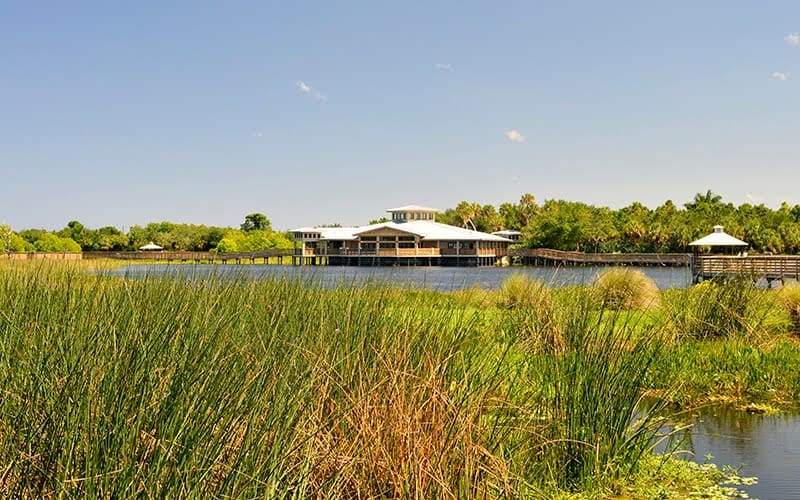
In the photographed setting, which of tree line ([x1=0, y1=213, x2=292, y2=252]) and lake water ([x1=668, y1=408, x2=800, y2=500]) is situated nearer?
lake water ([x1=668, y1=408, x2=800, y2=500])

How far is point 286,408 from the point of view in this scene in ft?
11.9

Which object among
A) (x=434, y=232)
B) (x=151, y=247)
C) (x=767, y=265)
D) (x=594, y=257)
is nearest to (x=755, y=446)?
(x=767, y=265)

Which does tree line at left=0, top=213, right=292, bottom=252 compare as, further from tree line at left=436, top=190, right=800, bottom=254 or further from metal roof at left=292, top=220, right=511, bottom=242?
tree line at left=436, top=190, right=800, bottom=254

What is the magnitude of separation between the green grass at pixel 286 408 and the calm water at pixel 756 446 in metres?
1.17

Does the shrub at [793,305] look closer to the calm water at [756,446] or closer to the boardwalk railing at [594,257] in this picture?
the calm water at [756,446]

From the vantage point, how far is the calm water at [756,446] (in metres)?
6.26

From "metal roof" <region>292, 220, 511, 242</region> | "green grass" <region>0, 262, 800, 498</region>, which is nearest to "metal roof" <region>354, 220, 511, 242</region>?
"metal roof" <region>292, 220, 511, 242</region>

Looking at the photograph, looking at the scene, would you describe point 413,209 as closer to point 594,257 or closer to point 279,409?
point 594,257

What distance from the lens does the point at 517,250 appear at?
68.6 metres

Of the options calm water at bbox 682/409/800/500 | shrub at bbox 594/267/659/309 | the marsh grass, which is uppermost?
shrub at bbox 594/267/659/309

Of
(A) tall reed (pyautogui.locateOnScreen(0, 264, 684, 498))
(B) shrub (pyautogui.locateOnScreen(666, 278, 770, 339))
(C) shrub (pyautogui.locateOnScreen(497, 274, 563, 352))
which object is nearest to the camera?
(A) tall reed (pyautogui.locateOnScreen(0, 264, 684, 498))

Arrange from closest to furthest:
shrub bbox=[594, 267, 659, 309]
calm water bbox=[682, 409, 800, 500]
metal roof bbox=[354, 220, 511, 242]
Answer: calm water bbox=[682, 409, 800, 500]
shrub bbox=[594, 267, 659, 309]
metal roof bbox=[354, 220, 511, 242]

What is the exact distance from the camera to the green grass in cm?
321

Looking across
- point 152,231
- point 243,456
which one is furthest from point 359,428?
point 152,231
